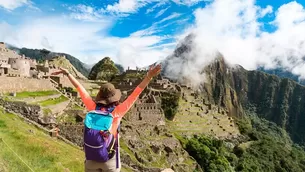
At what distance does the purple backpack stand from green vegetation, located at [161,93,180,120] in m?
50.0

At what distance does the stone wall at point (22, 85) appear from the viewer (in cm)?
3107

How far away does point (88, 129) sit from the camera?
654 cm

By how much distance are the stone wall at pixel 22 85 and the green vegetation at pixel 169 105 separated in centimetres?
2122

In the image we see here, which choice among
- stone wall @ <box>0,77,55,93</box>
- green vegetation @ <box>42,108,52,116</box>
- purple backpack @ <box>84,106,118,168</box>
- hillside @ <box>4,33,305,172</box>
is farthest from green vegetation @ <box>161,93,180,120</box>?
purple backpack @ <box>84,106,118,168</box>

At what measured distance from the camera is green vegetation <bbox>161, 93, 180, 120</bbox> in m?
57.0

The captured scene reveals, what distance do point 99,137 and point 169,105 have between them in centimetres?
5168

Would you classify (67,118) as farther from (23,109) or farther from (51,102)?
(23,109)

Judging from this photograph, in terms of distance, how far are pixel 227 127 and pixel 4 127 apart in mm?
65222

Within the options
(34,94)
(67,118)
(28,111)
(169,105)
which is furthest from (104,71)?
(28,111)

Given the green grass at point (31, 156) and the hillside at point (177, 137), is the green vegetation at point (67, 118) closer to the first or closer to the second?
the hillside at point (177, 137)

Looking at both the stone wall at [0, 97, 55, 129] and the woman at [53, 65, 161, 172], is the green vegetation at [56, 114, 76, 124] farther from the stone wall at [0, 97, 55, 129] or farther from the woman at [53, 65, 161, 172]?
the woman at [53, 65, 161, 172]

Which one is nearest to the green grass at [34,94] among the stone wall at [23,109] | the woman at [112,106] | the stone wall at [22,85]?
the stone wall at [22,85]

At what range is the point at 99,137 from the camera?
644 cm

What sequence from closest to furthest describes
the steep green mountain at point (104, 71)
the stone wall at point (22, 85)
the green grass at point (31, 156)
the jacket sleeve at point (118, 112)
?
the jacket sleeve at point (118, 112), the green grass at point (31, 156), the stone wall at point (22, 85), the steep green mountain at point (104, 71)
